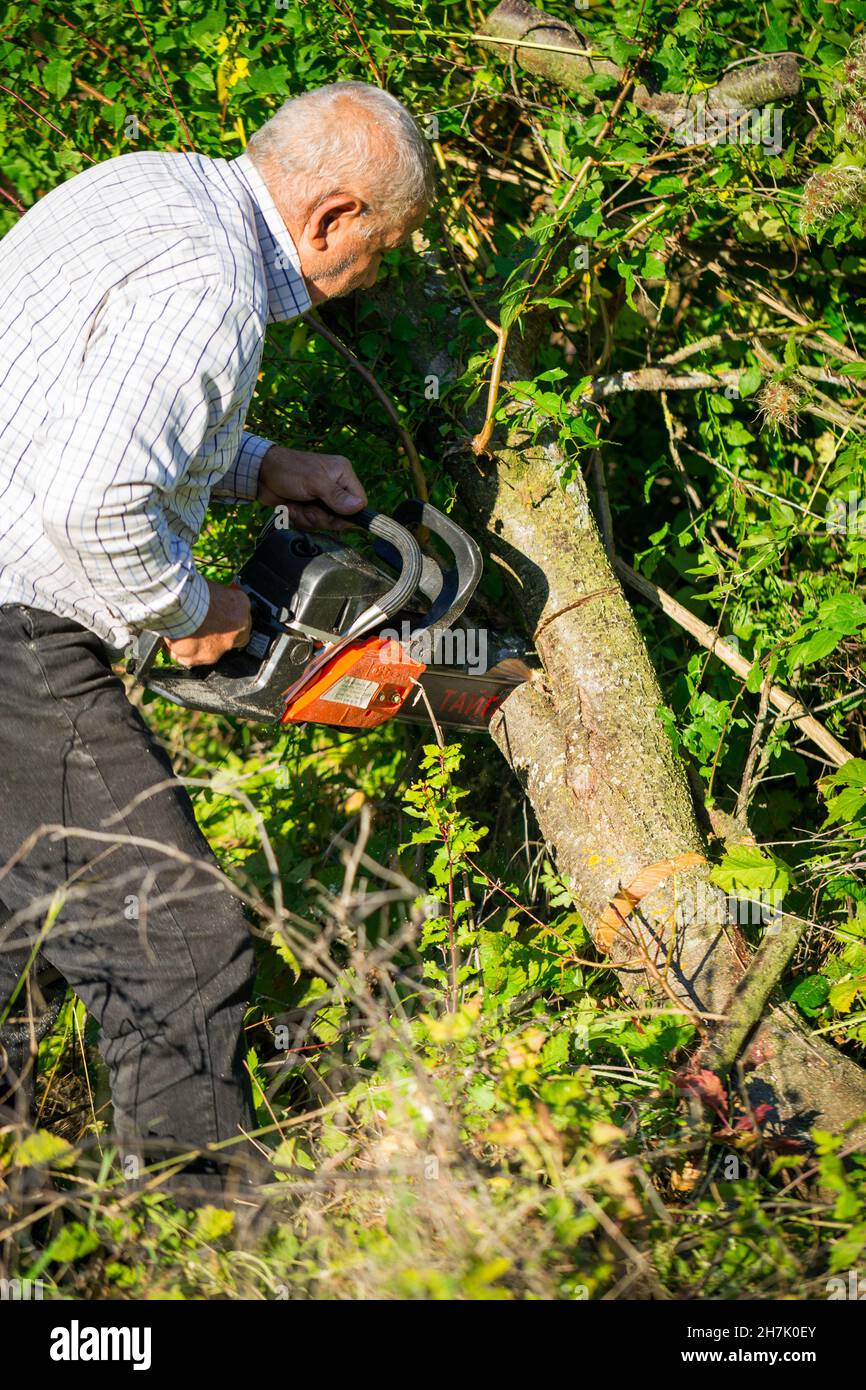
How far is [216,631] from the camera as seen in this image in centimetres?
255

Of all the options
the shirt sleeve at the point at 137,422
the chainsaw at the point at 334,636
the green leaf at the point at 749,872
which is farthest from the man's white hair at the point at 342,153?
the green leaf at the point at 749,872

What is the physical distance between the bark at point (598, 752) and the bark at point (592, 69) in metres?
0.61

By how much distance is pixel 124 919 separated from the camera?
2342 mm

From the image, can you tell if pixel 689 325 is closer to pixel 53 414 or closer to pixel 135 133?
pixel 135 133

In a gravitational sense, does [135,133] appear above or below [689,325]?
above

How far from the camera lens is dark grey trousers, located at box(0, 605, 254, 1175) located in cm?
234

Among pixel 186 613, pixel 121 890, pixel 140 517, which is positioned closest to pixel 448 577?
pixel 186 613

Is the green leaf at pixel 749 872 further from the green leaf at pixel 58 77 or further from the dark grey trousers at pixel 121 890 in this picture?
the green leaf at pixel 58 77

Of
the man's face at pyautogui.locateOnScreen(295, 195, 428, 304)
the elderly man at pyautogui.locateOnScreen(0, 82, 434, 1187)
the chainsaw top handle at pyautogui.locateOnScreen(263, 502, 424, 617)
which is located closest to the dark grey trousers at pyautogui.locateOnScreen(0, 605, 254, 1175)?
the elderly man at pyautogui.locateOnScreen(0, 82, 434, 1187)

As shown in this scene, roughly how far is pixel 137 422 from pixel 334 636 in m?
0.81

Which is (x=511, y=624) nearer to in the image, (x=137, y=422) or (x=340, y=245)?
(x=340, y=245)

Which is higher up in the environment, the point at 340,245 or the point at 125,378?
the point at 340,245
